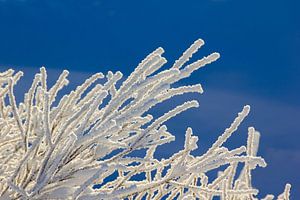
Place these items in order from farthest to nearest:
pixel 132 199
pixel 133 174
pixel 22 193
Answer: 1. pixel 132 199
2. pixel 133 174
3. pixel 22 193

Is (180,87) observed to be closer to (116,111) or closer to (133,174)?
(116,111)

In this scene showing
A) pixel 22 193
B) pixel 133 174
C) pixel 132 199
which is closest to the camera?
pixel 22 193

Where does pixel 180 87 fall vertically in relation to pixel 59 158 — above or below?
above

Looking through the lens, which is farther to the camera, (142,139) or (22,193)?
(142,139)

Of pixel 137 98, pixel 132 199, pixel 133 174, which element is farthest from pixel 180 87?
pixel 132 199

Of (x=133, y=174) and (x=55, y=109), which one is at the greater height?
(x=55, y=109)

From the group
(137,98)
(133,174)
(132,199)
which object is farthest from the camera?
(132,199)

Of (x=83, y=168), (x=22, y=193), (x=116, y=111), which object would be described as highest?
(x=116, y=111)

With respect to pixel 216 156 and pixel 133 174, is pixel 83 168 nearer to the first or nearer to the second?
pixel 133 174

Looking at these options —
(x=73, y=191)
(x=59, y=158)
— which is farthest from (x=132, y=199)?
(x=59, y=158)
